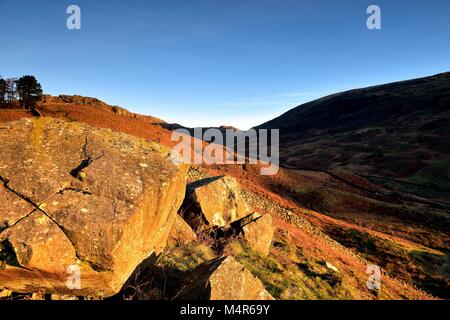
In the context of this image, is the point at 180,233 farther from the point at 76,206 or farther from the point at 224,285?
the point at 224,285

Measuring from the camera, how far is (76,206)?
29.7ft

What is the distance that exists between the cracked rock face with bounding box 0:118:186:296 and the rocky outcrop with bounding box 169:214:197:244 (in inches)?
49.2

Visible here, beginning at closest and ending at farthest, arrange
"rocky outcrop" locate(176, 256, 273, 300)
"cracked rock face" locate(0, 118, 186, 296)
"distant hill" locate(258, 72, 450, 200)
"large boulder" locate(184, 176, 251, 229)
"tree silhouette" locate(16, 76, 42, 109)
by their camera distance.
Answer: "rocky outcrop" locate(176, 256, 273, 300), "cracked rock face" locate(0, 118, 186, 296), "large boulder" locate(184, 176, 251, 229), "tree silhouette" locate(16, 76, 42, 109), "distant hill" locate(258, 72, 450, 200)

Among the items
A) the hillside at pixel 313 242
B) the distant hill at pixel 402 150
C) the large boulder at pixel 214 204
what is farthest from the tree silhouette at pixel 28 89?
the distant hill at pixel 402 150

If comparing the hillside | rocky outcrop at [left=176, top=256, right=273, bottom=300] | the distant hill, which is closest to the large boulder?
the hillside

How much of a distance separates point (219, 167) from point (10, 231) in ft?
137

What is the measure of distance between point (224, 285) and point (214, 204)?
8691 millimetres

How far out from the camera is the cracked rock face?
27.2ft

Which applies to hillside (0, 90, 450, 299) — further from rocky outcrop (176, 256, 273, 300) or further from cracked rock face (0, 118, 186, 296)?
rocky outcrop (176, 256, 273, 300)

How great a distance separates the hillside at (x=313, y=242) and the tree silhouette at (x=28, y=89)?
761 inches
